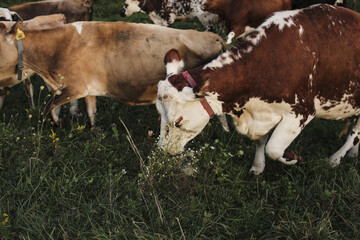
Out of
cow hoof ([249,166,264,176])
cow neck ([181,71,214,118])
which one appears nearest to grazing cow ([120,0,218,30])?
cow hoof ([249,166,264,176])

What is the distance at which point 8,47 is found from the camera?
4.64 meters

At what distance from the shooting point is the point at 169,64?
3.81m

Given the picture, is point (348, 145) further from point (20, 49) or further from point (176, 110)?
point (20, 49)

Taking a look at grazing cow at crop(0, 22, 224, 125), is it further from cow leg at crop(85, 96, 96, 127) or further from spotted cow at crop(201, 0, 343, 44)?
spotted cow at crop(201, 0, 343, 44)

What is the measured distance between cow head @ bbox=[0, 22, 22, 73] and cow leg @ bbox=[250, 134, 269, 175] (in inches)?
118

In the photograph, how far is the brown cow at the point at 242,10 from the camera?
709 centimetres

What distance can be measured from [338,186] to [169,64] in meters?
1.96

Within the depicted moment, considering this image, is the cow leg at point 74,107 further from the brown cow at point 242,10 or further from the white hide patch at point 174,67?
the brown cow at point 242,10

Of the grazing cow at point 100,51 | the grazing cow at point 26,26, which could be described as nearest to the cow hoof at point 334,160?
the grazing cow at point 100,51

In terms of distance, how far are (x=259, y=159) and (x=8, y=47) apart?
315cm

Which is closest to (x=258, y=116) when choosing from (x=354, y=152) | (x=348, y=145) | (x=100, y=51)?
(x=348, y=145)

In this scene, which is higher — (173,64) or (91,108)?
(173,64)

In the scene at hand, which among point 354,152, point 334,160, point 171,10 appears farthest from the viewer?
point 171,10

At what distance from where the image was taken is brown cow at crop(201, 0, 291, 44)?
709cm
